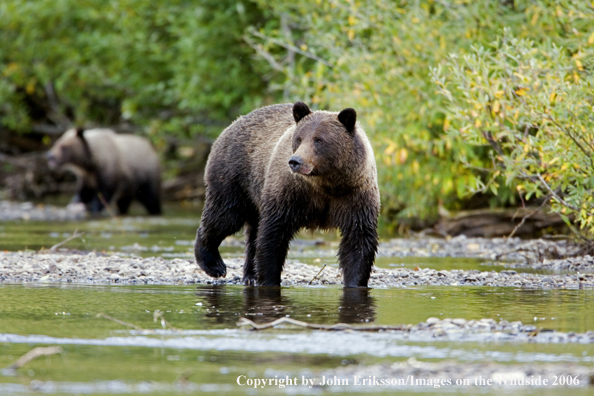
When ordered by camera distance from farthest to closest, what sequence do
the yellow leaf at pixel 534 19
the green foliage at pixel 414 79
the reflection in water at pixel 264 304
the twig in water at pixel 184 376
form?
the green foliage at pixel 414 79 → the yellow leaf at pixel 534 19 → the reflection in water at pixel 264 304 → the twig in water at pixel 184 376

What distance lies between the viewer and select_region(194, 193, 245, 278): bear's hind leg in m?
9.31

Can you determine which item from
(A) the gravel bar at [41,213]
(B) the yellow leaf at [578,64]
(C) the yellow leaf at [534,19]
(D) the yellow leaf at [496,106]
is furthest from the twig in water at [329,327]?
(A) the gravel bar at [41,213]

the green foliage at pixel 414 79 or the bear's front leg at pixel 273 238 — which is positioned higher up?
the green foliage at pixel 414 79

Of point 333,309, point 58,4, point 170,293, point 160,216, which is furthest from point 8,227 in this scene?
point 333,309

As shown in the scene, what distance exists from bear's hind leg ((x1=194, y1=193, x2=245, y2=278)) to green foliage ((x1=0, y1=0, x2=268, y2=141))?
31.4 feet

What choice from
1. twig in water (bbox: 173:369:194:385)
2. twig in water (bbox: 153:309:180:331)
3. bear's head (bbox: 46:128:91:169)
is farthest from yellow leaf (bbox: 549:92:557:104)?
bear's head (bbox: 46:128:91:169)

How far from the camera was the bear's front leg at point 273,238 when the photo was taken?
8.17 m

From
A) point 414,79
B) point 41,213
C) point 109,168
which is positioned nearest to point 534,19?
point 414,79

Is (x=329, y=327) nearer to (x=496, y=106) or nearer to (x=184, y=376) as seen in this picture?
(x=184, y=376)

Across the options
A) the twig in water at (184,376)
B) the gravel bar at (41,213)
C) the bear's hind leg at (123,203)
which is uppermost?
the bear's hind leg at (123,203)

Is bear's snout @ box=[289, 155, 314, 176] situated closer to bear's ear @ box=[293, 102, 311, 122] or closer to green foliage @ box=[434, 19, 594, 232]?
bear's ear @ box=[293, 102, 311, 122]

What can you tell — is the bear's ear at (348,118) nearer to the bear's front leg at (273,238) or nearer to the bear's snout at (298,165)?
the bear's snout at (298,165)

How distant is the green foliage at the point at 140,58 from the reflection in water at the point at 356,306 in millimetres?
11414

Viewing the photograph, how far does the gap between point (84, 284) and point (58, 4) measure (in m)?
15.1
